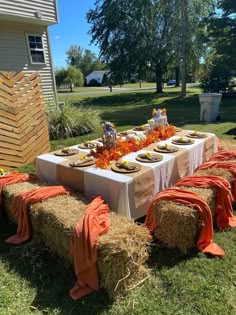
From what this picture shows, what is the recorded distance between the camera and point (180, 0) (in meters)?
15.1

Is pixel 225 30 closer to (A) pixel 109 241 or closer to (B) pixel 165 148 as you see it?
(B) pixel 165 148

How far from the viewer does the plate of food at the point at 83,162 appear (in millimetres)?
2962

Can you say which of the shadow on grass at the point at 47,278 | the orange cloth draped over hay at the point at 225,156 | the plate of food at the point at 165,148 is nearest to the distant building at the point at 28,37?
the plate of food at the point at 165,148

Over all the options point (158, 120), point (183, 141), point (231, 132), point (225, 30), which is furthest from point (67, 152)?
point (225, 30)

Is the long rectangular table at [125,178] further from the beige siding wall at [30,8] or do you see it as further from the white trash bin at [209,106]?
the beige siding wall at [30,8]

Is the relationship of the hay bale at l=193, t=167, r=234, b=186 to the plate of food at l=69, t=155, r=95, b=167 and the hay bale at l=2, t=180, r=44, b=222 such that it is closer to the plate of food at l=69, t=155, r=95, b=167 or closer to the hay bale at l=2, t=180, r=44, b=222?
the plate of food at l=69, t=155, r=95, b=167

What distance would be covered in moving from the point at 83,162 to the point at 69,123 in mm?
4141

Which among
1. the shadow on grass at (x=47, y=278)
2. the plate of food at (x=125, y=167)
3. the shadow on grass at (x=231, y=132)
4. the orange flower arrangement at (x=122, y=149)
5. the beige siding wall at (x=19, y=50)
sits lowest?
the shadow on grass at (x=47, y=278)

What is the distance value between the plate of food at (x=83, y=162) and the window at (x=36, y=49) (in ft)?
A: 24.6

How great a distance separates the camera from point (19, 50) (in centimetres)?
891

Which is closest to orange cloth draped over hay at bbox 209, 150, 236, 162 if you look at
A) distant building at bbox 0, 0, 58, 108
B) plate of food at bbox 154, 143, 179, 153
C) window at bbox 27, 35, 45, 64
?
plate of food at bbox 154, 143, 179, 153

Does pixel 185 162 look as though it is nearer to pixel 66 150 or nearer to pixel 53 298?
pixel 66 150

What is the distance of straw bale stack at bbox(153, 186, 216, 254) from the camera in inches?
91.8

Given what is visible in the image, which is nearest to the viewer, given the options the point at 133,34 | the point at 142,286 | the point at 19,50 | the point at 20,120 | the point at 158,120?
the point at 142,286
